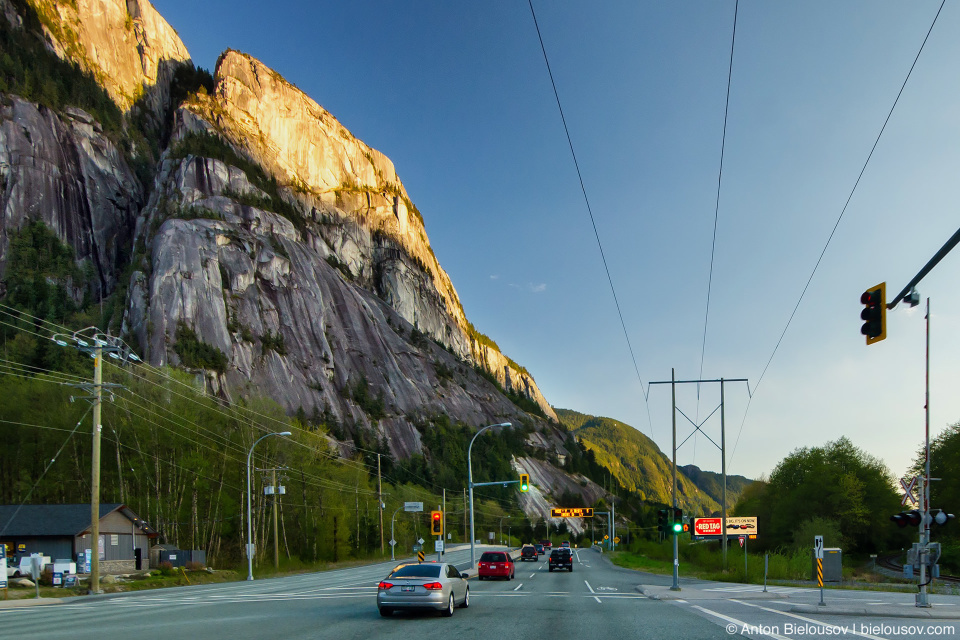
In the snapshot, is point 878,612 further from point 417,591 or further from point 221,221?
point 221,221

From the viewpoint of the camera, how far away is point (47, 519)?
132 feet

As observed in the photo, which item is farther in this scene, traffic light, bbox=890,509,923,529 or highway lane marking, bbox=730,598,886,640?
traffic light, bbox=890,509,923,529

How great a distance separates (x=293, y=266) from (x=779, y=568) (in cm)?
9747

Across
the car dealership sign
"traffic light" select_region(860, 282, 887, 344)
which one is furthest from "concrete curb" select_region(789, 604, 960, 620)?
the car dealership sign

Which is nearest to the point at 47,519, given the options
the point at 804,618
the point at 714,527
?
the point at 804,618

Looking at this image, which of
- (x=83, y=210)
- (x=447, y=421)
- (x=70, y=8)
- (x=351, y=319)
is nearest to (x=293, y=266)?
(x=351, y=319)

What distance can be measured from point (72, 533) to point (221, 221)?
266ft

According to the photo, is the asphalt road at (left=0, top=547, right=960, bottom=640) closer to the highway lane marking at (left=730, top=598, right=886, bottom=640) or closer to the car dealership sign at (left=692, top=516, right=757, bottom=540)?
the highway lane marking at (left=730, top=598, right=886, bottom=640)

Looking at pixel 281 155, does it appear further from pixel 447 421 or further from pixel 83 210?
pixel 447 421

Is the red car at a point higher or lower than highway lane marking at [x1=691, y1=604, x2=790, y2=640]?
lower

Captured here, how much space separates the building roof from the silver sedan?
30284 mm

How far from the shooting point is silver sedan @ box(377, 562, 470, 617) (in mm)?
16547

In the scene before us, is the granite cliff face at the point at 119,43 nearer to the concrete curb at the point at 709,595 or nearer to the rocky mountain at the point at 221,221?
the rocky mountain at the point at 221,221

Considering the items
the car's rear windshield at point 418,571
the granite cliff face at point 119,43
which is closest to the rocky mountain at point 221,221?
the granite cliff face at point 119,43
